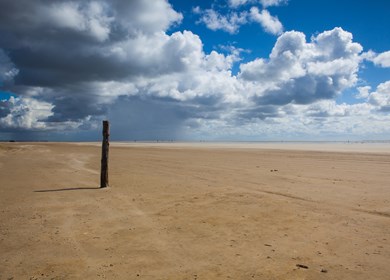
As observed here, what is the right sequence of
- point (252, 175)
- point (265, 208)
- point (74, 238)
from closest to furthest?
point (74, 238) < point (265, 208) < point (252, 175)

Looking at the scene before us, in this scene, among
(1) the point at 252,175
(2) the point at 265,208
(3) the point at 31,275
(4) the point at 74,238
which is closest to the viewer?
(3) the point at 31,275

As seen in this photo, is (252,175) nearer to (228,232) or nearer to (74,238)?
(228,232)

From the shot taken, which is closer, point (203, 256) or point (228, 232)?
point (203, 256)

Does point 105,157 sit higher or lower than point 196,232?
higher

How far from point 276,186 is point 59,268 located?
417 inches

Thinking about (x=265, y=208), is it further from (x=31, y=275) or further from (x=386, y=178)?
(x=386, y=178)

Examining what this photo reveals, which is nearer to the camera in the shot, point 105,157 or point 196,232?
point 196,232

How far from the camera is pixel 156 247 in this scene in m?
6.59

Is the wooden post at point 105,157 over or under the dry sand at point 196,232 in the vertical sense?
over

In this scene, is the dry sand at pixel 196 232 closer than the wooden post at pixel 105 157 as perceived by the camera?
Yes

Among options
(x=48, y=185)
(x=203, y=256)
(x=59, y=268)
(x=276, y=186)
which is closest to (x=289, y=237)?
(x=203, y=256)

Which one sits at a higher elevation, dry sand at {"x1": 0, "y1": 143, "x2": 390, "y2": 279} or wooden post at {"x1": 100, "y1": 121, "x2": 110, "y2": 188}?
wooden post at {"x1": 100, "y1": 121, "x2": 110, "y2": 188}

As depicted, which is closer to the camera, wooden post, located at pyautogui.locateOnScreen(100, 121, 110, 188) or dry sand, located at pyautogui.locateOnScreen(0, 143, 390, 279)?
dry sand, located at pyautogui.locateOnScreen(0, 143, 390, 279)

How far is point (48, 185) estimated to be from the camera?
14.7m
